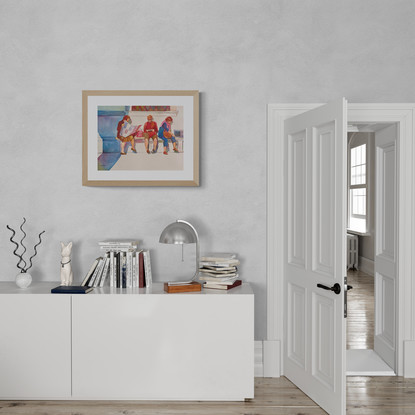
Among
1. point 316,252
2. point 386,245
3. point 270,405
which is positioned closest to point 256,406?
point 270,405

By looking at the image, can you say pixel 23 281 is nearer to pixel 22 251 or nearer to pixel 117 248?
pixel 22 251

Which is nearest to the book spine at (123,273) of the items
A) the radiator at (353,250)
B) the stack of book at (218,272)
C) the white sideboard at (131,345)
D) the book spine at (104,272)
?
the book spine at (104,272)

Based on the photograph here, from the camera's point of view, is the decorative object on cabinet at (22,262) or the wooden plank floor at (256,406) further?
the decorative object on cabinet at (22,262)

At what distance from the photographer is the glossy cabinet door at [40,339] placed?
3.22 meters

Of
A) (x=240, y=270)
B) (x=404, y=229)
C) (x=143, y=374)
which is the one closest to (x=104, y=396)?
(x=143, y=374)

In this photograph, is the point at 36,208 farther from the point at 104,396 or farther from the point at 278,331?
the point at 278,331

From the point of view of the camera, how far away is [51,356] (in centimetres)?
323

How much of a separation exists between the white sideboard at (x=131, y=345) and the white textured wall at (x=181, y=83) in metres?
0.58

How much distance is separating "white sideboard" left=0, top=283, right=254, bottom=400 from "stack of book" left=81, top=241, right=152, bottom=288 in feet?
0.71

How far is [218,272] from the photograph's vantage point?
3385mm

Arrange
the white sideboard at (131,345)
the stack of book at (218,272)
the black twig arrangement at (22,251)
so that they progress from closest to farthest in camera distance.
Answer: the white sideboard at (131,345), the stack of book at (218,272), the black twig arrangement at (22,251)

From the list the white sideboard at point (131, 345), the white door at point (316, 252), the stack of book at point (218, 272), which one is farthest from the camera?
the stack of book at point (218, 272)

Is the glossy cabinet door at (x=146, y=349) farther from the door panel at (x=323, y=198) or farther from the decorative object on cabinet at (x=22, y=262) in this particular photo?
the door panel at (x=323, y=198)

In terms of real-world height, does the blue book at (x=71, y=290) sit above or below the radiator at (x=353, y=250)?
above
